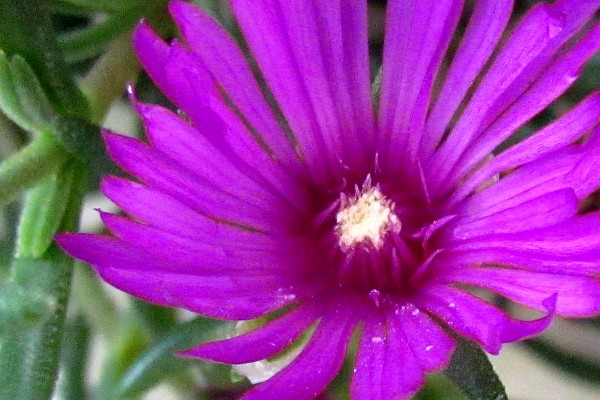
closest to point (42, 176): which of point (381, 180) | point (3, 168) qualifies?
point (3, 168)

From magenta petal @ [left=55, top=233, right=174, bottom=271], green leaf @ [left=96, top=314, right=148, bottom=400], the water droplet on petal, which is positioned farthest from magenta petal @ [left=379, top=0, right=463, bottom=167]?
green leaf @ [left=96, top=314, right=148, bottom=400]

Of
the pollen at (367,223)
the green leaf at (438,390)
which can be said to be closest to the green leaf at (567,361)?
the green leaf at (438,390)

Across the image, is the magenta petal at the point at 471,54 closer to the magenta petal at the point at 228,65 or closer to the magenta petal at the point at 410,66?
the magenta petal at the point at 410,66

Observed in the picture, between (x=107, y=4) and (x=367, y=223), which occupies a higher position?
(x=107, y=4)

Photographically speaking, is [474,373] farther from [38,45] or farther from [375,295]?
[38,45]

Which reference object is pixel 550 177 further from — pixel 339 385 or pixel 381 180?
pixel 339 385

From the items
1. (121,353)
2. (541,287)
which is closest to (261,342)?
(541,287)

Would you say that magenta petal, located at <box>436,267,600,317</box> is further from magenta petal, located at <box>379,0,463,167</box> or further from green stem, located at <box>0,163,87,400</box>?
green stem, located at <box>0,163,87,400</box>
